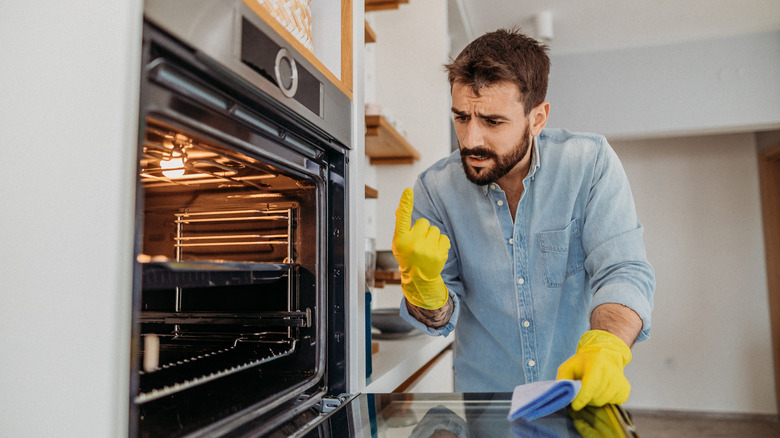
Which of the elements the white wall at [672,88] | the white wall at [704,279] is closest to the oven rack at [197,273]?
the white wall at [672,88]

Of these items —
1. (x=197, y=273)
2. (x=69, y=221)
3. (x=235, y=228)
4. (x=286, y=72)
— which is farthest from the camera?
(x=235, y=228)

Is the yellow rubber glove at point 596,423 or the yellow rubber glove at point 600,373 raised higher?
the yellow rubber glove at point 600,373

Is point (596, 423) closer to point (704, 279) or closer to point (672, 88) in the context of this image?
point (672, 88)

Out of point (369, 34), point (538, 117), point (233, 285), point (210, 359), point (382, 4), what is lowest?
point (210, 359)

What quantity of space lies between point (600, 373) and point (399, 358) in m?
0.77

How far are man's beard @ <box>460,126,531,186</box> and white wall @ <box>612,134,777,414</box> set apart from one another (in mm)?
3605

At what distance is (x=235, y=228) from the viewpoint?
38.8 inches

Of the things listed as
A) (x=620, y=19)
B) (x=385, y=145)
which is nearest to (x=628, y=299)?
(x=385, y=145)

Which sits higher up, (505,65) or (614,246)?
(505,65)

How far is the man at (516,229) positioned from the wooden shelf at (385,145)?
1.39 ft

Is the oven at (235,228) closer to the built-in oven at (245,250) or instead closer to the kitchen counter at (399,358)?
the built-in oven at (245,250)

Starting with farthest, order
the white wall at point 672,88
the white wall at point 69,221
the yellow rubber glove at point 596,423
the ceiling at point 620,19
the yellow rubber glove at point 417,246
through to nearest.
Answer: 1. the white wall at point 672,88
2. the ceiling at point 620,19
3. the yellow rubber glove at point 417,246
4. the yellow rubber glove at point 596,423
5. the white wall at point 69,221

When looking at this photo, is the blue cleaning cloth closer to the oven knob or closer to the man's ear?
the oven knob

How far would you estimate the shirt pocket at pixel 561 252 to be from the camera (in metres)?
1.34
